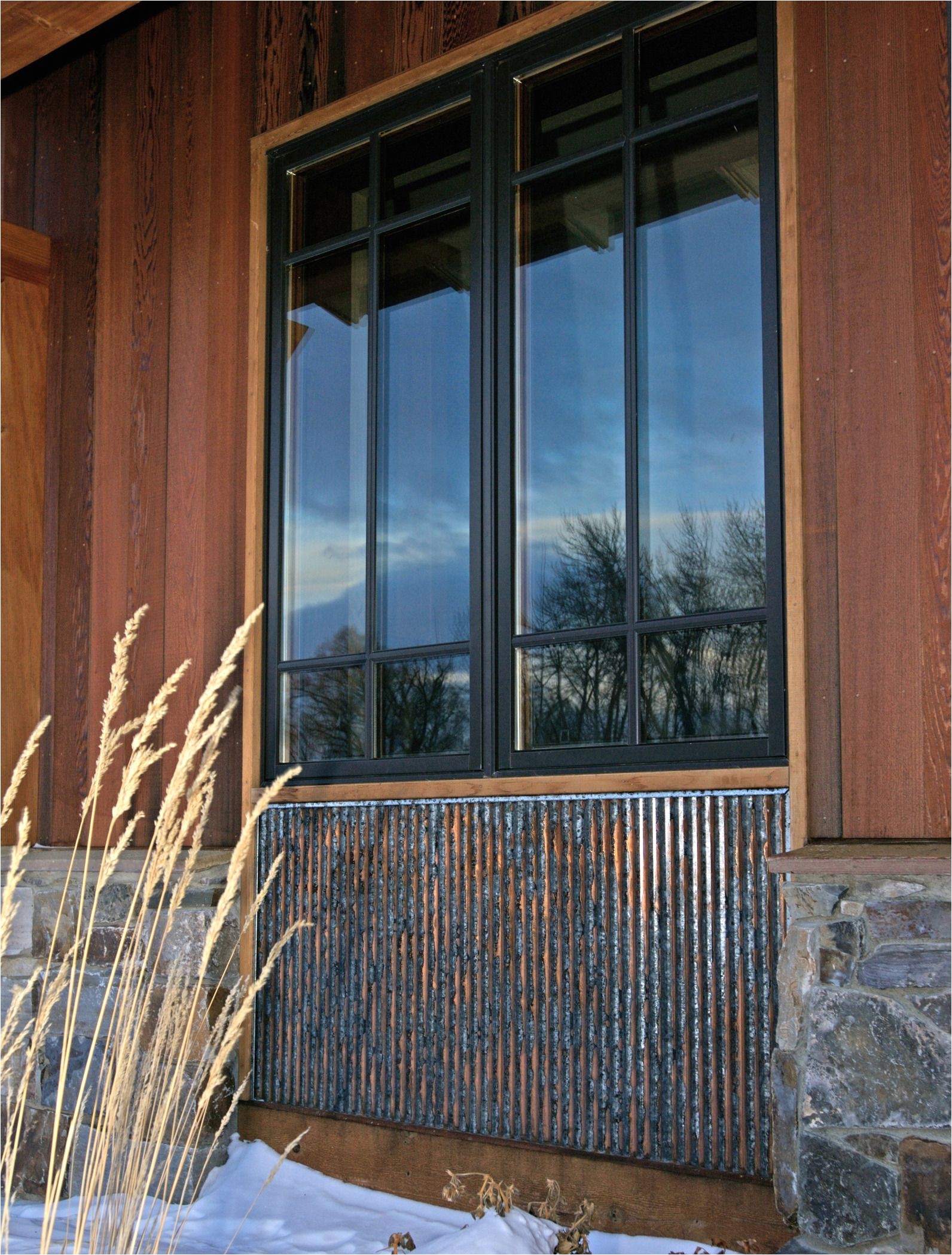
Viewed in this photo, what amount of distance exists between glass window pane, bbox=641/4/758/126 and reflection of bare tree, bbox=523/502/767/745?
3.12 ft

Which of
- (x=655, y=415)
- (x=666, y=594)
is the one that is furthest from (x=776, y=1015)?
(x=655, y=415)

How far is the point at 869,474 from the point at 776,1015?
1.08m

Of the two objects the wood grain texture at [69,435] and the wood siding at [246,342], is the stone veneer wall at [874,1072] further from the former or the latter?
the wood grain texture at [69,435]

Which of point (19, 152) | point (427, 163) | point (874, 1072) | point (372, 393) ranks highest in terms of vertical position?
point (19, 152)

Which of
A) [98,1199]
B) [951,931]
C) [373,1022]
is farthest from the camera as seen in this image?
[373,1022]

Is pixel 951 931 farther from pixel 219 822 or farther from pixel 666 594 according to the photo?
pixel 219 822

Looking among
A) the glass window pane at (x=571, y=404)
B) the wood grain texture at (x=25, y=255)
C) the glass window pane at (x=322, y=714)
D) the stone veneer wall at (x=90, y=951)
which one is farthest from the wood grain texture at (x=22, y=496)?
the glass window pane at (x=571, y=404)

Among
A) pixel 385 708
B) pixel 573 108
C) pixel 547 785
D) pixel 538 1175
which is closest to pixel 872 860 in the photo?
pixel 547 785

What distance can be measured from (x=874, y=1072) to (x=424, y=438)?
1.93 metres

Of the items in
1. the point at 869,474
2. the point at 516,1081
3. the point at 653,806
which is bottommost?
the point at 516,1081

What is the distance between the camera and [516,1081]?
2.79 metres

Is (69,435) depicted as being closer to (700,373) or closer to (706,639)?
(700,373)

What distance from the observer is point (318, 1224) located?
2.92 metres

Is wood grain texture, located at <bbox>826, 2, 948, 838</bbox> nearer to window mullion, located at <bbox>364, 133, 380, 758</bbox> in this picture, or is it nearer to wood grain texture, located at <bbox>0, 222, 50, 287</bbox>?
window mullion, located at <bbox>364, 133, 380, 758</bbox>
